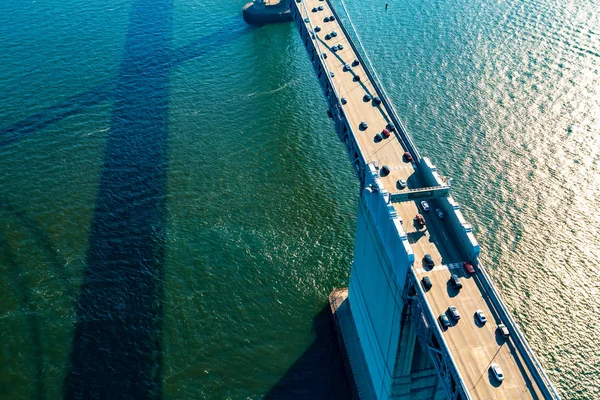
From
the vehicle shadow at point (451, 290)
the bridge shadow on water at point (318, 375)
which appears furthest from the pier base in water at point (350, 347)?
the vehicle shadow at point (451, 290)

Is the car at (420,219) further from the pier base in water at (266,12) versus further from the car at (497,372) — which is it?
the pier base in water at (266,12)

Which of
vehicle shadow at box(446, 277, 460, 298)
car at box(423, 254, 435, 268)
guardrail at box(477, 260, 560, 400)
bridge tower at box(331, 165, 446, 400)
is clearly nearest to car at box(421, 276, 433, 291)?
vehicle shadow at box(446, 277, 460, 298)

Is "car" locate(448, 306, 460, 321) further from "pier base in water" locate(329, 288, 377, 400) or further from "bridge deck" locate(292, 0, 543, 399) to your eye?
"pier base in water" locate(329, 288, 377, 400)

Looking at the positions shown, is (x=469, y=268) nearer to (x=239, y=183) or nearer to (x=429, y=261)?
(x=429, y=261)

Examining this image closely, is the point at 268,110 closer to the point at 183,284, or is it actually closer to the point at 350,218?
the point at 350,218

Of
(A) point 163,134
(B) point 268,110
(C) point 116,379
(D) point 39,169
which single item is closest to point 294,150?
(B) point 268,110

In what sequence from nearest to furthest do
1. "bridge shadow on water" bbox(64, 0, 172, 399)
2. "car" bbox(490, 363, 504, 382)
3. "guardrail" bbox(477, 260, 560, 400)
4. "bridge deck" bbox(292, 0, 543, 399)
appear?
"guardrail" bbox(477, 260, 560, 400), "car" bbox(490, 363, 504, 382), "bridge deck" bbox(292, 0, 543, 399), "bridge shadow on water" bbox(64, 0, 172, 399)
